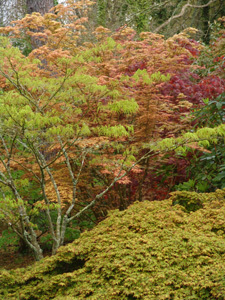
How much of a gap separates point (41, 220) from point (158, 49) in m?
3.61

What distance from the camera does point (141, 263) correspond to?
231cm

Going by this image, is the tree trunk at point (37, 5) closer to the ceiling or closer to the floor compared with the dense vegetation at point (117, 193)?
closer to the ceiling

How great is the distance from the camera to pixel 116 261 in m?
2.39

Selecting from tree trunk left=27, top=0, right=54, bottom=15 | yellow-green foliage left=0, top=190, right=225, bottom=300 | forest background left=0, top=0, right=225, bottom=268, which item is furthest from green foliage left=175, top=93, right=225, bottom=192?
tree trunk left=27, top=0, right=54, bottom=15

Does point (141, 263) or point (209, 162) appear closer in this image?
point (141, 263)

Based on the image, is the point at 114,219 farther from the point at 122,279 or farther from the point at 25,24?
the point at 25,24

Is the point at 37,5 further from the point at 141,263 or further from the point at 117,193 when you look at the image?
the point at 141,263

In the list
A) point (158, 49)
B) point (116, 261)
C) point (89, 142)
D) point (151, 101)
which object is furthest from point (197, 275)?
point (158, 49)

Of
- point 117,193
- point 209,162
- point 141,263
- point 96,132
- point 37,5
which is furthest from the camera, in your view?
point 37,5

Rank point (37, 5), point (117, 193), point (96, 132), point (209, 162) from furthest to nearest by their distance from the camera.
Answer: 1. point (37, 5)
2. point (117, 193)
3. point (209, 162)
4. point (96, 132)

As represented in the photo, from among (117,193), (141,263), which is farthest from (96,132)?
(141,263)

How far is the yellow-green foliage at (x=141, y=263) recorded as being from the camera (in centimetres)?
211

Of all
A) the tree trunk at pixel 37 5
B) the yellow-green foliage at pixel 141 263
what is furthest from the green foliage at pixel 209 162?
the tree trunk at pixel 37 5

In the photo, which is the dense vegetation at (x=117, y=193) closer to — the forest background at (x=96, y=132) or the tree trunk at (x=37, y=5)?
the forest background at (x=96, y=132)
